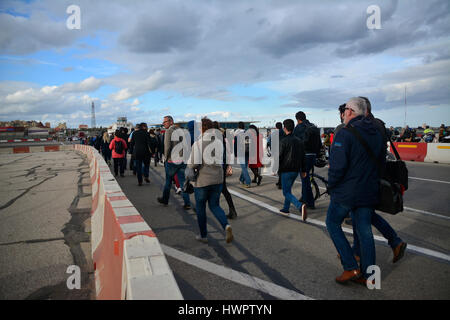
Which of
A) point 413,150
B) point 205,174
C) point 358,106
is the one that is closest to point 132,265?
point 205,174

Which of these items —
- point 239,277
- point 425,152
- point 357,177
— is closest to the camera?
point 357,177

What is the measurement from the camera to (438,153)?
15617 mm

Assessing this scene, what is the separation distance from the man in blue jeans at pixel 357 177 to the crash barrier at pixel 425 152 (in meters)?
15.1

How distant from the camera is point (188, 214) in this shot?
665 cm

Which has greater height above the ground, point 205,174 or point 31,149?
point 205,174

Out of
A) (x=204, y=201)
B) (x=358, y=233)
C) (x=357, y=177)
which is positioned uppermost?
(x=357, y=177)

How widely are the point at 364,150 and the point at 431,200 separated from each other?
5554 mm

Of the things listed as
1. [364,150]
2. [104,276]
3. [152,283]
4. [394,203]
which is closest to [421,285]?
[394,203]

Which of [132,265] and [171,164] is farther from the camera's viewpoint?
[171,164]

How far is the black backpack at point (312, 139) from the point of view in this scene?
6.67 metres

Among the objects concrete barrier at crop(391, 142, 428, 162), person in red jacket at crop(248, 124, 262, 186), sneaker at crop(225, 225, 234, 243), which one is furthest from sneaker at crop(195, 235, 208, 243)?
concrete barrier at crop(391, 142, 428, 162)

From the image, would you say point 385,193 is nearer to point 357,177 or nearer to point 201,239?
point 357,177

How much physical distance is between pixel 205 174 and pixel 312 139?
3116mm
